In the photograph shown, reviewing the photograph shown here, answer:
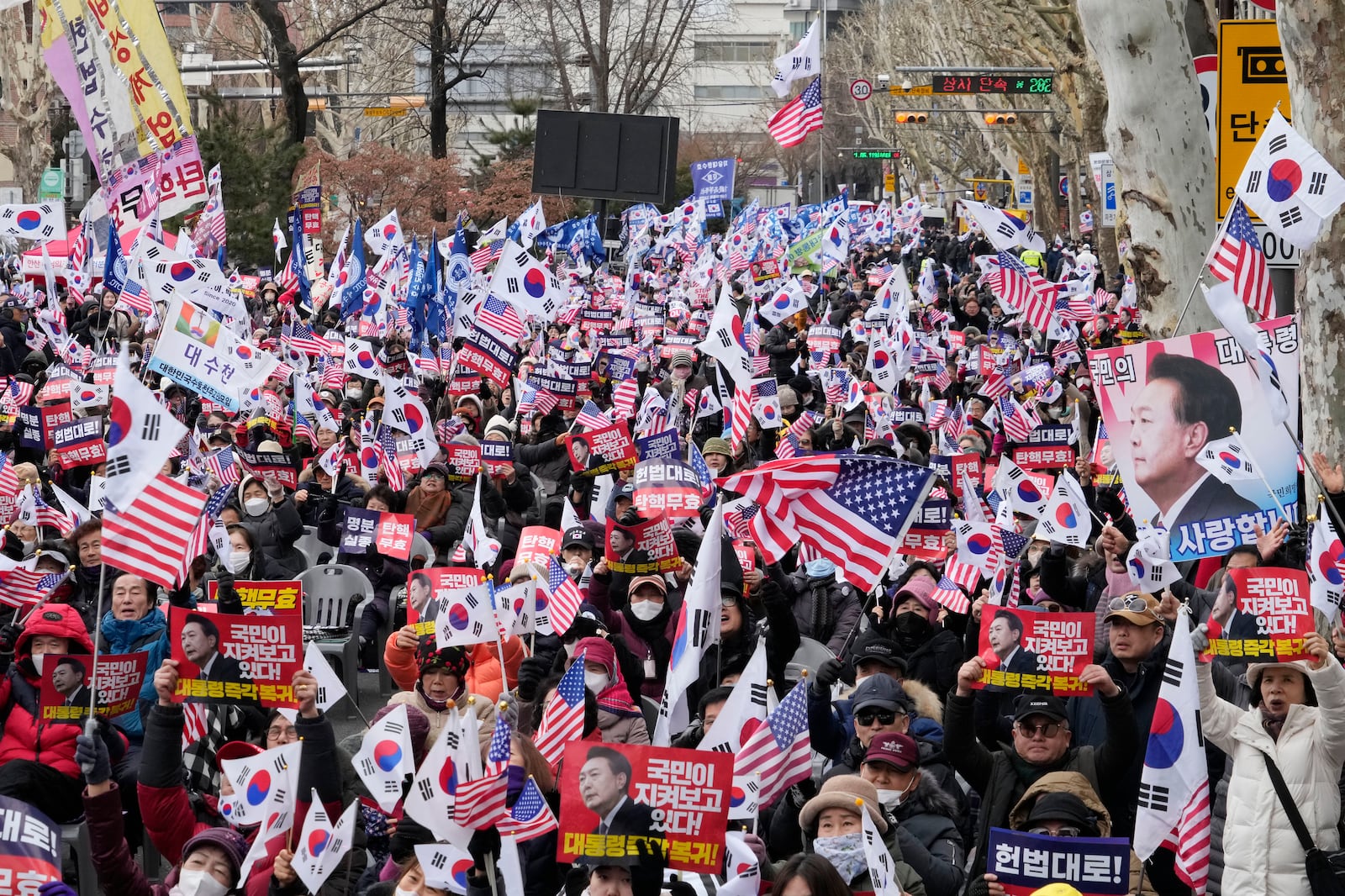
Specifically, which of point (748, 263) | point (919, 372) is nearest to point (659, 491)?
point (919, 372)

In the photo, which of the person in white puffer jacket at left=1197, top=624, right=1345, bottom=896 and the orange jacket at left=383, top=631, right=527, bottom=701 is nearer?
the person in white puffer jacket at left=1197, top=624, right=1345, bottom=896

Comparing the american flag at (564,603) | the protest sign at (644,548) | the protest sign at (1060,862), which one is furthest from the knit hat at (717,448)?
the protest sign at (1060,862)

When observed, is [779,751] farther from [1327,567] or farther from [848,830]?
[1327,567]

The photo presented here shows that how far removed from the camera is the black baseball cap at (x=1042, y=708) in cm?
623

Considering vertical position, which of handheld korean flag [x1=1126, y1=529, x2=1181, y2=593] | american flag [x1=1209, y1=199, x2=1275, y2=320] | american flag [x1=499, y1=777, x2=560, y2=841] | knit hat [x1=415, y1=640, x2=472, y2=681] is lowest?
american flag [x1=499, y1=777, x2=560, y2=841]

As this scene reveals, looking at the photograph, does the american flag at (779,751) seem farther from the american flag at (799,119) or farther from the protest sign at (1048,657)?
the american flag at (799,119)

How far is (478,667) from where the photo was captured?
8414 millimetres

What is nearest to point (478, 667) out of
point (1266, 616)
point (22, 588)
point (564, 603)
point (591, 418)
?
point (564, 603)

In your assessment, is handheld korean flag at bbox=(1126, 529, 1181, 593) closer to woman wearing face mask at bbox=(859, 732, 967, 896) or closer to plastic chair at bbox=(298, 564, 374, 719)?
woman wearing face mask at bbox=(859, 732, 967, 896)

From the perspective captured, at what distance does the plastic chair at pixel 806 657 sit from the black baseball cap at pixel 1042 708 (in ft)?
7.70

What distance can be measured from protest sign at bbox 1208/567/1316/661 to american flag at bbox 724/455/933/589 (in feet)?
4.54

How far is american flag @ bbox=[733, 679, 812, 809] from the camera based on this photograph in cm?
634

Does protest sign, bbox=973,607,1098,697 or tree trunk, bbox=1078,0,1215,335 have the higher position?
tree trunk, bbox=1078,0,1215,335

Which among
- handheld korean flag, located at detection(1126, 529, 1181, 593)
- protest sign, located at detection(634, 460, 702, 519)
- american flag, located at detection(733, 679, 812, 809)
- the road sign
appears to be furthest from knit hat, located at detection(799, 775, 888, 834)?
the road sign
